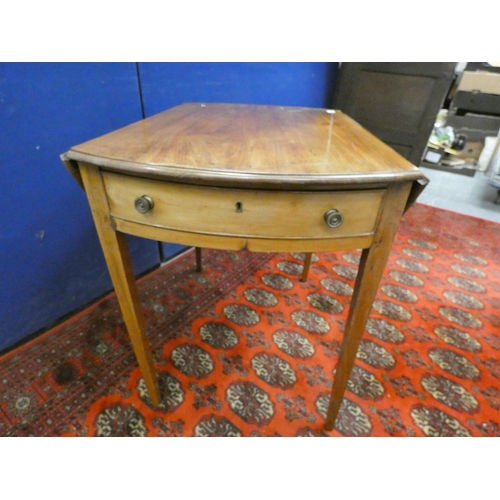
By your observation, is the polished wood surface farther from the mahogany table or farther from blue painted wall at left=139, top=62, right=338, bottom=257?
blue painted wall at left=139, top=62, right=338, bottom=257

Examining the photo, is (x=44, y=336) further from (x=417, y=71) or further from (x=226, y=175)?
(x=417, y=71)

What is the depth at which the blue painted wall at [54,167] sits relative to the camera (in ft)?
3.15

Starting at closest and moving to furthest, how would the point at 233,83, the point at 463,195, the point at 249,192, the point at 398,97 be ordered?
the point at 249,192
the point at 233,83
the point at 398,97
the point at 463,195

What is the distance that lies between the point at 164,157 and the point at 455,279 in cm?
→ 164

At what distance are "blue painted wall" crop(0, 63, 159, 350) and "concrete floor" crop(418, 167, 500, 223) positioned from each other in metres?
2.29

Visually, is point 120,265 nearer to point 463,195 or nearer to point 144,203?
point 144,203

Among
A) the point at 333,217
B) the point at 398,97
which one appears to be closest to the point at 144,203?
the point at 333,217

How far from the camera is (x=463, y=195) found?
2.54m

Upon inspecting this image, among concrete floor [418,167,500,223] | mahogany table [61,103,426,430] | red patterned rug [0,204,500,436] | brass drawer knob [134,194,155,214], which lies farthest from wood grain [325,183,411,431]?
concrete floor [418,167,500,223]

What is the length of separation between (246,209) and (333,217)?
0.55ft

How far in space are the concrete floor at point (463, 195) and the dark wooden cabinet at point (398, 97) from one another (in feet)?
1.46

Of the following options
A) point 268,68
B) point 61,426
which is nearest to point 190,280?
point 61,426

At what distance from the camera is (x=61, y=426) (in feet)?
3.08

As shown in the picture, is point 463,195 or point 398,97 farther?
point 463,195
